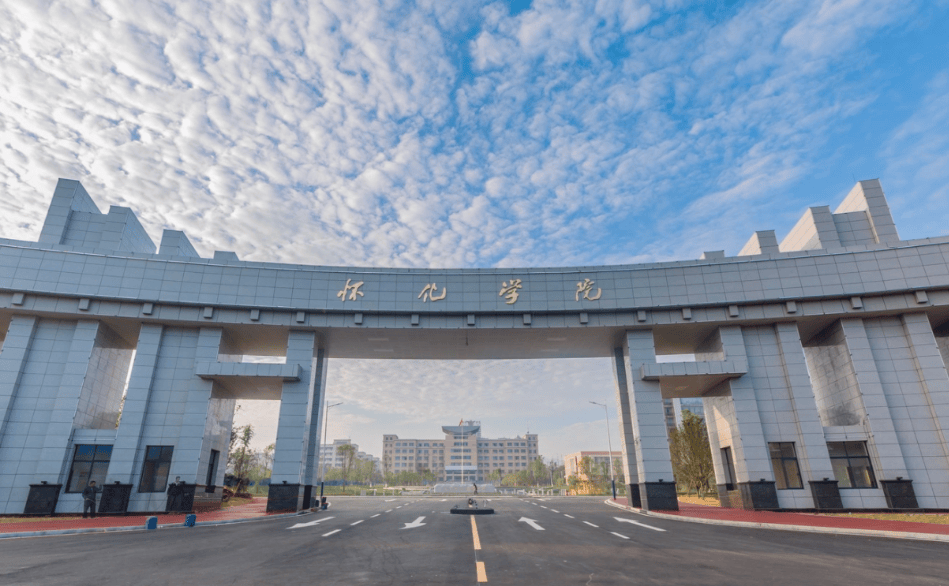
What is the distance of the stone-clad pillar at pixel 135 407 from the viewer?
24.0 m

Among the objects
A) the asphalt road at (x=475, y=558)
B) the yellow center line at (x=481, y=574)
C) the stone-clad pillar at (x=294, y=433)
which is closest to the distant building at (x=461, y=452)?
the stone-clad pillar at (x=294, y=433)

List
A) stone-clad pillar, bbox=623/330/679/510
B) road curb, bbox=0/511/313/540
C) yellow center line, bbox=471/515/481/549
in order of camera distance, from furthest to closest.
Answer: stone-clad pillar, bbox=623/330/679/510 < road curb, bbox=0/511/313/540 < yellow center line, bbox=471/515/481/549

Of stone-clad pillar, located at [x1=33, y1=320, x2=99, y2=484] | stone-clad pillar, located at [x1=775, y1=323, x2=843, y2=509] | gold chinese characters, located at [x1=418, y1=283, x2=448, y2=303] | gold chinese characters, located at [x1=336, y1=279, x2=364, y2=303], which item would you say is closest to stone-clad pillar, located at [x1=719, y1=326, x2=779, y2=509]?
stone-clad pillar, located at [x1=775, y1=323, x2=843, y2=509]

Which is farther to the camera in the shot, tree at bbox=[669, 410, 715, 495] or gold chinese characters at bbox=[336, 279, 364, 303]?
Answer: tree at bbox=[669, 410, 715, 495]

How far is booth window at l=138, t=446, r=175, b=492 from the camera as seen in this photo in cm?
2445

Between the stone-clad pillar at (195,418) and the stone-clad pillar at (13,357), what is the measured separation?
8.02m

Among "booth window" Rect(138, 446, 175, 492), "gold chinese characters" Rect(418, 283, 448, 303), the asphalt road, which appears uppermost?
"gold chinese characters" Rect(418, 283, 448, 303)

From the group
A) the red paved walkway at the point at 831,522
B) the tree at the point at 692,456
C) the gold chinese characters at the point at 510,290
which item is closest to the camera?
the red paved walkway at the point at 831,522

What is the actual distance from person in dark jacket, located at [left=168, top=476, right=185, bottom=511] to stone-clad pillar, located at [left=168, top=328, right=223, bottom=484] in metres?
0.39

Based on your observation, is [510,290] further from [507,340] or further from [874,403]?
[874,403]

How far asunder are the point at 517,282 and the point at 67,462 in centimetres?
2564

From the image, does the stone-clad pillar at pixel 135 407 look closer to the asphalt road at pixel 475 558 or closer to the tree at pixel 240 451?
the asphalt road at pixel 475 558

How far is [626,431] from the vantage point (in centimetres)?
2941

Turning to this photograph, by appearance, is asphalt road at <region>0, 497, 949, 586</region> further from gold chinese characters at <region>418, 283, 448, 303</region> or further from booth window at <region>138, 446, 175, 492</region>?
gold chinese characters at <region>418, 283, 448, 303</region>
